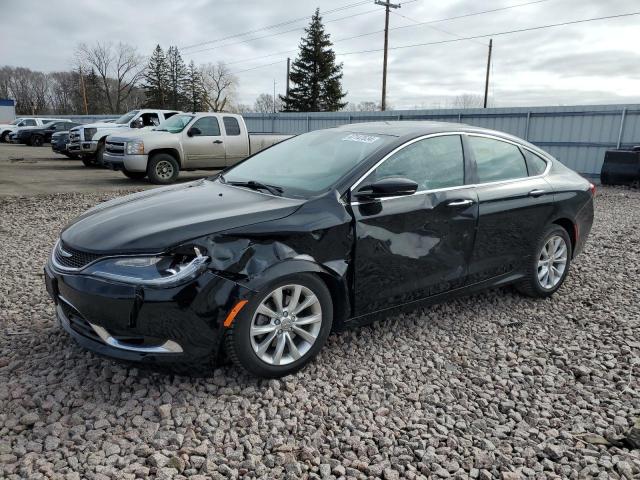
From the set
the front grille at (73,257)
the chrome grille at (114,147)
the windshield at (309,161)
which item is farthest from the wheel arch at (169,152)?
the front grille at (73,257)

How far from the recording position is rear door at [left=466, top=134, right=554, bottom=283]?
157 inches

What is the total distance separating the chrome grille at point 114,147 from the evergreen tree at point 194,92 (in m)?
55.1

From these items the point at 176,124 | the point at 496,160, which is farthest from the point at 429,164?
the point at 176,124

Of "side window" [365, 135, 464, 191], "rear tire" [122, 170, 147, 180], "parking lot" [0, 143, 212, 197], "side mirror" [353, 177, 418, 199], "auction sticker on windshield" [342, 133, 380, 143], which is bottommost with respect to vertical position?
"parking lot" [0, 143, 212, 197]

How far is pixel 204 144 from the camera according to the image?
13.1m

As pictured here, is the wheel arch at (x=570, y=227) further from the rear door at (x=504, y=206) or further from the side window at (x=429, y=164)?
the side window at (x=429, y=164)

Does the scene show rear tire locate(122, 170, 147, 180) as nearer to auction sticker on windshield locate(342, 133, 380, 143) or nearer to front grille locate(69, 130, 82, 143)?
front grille locate(69, 130, 82, 143)

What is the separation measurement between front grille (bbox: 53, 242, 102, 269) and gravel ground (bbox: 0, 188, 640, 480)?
2.27 feet

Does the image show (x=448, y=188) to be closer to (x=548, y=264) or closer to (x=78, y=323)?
(x=548, y=264)

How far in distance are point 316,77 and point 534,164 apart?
1722 inches

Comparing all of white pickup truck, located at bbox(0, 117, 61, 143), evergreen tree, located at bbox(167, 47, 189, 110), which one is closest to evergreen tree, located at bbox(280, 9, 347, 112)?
white pickup truck, located at bbox(0, 117, 61, 143)

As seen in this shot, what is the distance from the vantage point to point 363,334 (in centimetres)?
381

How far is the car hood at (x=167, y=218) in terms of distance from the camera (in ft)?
9.16

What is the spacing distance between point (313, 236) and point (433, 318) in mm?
1607
